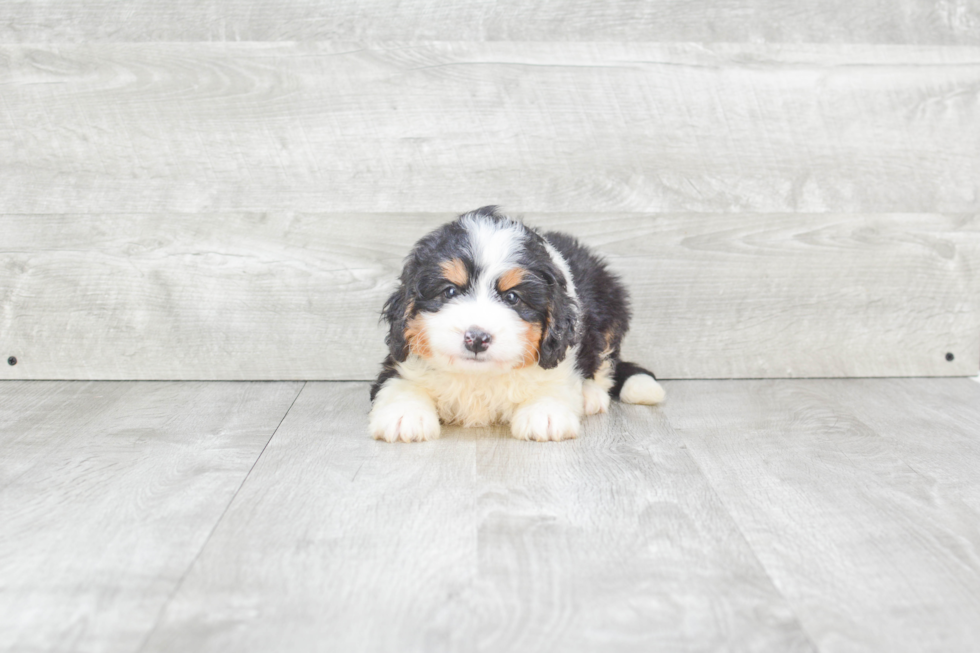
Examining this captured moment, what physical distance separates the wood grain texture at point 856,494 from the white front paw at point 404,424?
76 centimetres

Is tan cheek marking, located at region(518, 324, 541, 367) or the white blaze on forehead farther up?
the white blaze on forehead

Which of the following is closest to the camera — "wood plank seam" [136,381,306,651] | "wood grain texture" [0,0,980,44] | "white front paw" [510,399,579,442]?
"wood plank seam" [136,381,306,651]

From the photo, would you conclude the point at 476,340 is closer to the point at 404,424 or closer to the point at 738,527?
the point at 404,424

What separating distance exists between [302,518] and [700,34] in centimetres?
236

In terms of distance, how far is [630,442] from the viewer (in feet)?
8.68

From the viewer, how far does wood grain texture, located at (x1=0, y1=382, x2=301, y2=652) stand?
5.24 feet

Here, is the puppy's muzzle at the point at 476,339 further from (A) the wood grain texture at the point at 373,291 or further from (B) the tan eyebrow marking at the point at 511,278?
(A) the wood grain texture at the point at 373,291

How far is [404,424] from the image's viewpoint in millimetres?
2611

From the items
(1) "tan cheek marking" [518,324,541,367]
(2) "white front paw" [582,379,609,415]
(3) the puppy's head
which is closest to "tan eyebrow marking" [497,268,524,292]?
(3) the puppy's head

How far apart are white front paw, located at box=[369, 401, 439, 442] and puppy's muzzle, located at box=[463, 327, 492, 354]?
315 mm

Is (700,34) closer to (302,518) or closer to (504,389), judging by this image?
(504,389)

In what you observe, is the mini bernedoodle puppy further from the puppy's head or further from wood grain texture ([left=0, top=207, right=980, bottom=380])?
wood grain texture ([left=0, top=207, right=980, bottom=380])

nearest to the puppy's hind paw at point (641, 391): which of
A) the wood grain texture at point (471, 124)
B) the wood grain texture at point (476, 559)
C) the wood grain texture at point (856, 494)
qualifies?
the wood grain texture at point (856, 494)

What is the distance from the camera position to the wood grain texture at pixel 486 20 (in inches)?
129
